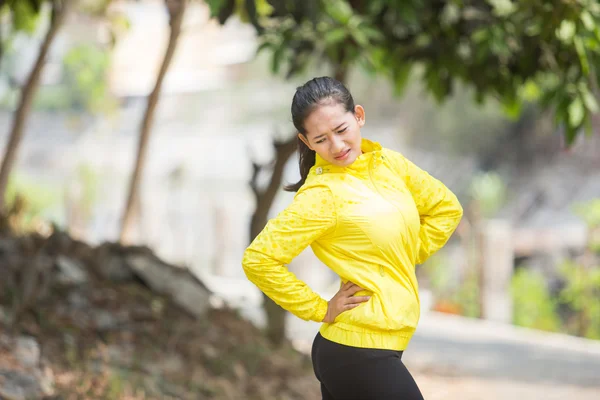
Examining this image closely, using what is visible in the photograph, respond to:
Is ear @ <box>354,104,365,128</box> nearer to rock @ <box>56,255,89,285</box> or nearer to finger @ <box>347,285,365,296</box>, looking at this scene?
finger @ <box>347,285,365,296</box>

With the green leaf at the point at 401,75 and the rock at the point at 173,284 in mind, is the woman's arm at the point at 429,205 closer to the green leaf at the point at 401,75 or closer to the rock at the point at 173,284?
the green leaf at the point at 401,75

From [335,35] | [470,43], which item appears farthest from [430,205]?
[470,43]

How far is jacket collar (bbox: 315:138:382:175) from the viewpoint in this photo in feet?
7.35

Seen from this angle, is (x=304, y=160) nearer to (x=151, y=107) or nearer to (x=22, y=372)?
(x=22, y=372)

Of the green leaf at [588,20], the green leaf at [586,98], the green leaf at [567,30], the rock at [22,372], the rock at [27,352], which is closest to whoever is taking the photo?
the green leaf at [588,20]

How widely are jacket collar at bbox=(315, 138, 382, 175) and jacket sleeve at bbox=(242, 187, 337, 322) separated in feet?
0.28

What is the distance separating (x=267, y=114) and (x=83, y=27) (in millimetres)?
6397

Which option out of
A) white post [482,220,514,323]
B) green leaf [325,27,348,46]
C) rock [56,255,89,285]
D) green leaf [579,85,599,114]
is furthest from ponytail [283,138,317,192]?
white post [482,220,514,323]

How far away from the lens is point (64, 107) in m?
24.3

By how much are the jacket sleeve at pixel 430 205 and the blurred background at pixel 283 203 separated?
1.22m

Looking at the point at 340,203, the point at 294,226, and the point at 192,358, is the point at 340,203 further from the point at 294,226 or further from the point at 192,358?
the point at 192,358

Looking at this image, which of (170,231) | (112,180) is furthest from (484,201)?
(112,180)

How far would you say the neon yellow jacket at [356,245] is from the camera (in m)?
2.16

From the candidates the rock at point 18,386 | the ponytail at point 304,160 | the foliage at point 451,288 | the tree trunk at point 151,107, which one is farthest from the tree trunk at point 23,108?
the foliage at point 451,288
